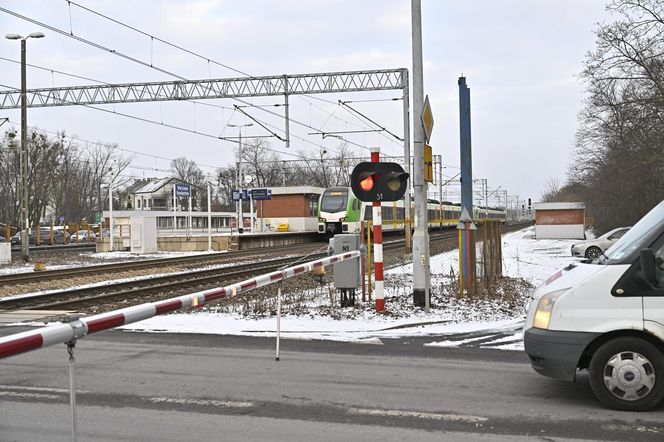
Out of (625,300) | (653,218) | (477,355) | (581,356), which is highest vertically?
(653,218)

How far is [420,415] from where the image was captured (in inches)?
208

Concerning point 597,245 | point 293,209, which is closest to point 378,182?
point 597,245

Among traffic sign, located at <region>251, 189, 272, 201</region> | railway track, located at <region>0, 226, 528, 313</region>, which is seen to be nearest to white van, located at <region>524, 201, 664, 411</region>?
railway track, located at <region>0, 226, 528, 313</region>

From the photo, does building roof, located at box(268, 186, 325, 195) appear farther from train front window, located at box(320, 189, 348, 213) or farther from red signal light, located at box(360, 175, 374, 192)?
red signal light, located at box(360, 175, 374, 192)

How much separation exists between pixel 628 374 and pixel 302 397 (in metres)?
2.70

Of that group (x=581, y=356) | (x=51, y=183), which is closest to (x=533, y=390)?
(x=581, y=356)

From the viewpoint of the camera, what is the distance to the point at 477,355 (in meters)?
7.67

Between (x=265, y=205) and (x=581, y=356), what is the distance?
40.8 meters

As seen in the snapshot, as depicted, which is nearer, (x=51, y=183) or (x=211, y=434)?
(x=211, y=434)

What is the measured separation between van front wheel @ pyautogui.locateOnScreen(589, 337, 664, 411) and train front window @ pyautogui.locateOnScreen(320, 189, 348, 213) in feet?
114

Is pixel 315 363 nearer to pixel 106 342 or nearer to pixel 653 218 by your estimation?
pixel 106 342

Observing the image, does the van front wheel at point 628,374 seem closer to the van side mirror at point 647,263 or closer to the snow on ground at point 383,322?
the van side mirror at point 647,263

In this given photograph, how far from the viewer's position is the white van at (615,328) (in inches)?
203

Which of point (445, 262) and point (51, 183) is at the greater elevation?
point (51, 183)
